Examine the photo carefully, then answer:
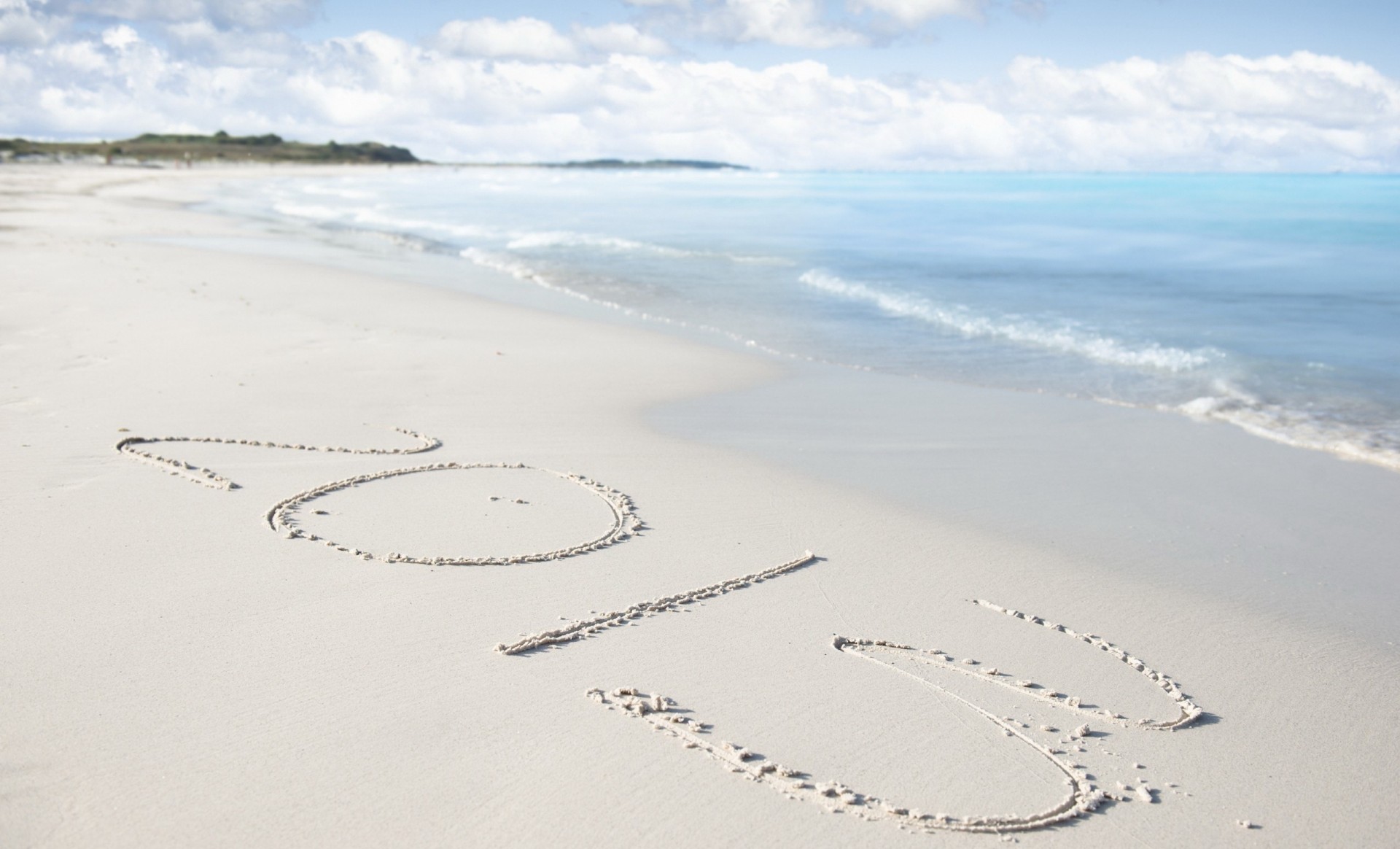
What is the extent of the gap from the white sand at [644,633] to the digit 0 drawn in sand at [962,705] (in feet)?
0.05

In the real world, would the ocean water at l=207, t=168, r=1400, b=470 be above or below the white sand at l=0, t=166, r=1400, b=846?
above

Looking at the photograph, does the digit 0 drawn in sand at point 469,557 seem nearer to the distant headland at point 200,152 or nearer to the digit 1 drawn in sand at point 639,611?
the digit 1 drawn in sand at point 639,611

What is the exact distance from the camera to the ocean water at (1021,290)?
1072cm

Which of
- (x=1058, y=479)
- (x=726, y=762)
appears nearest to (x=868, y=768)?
(x=726, y=762)

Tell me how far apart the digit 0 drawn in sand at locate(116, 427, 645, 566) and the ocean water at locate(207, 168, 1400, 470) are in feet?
18.1

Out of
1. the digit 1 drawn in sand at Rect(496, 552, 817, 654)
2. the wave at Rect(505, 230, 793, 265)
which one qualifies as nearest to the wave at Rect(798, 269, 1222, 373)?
the wave at Rect(505, 230, 793, 265)

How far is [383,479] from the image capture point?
6145mm

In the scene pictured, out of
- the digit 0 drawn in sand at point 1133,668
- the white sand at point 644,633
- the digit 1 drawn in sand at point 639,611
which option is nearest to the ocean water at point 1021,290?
the white sand at point 644,633

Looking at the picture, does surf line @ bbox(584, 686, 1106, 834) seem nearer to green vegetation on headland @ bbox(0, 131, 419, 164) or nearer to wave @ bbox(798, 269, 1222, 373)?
wave @ bbox(798, 269, 1222, 373)

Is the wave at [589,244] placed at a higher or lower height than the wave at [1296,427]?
higher

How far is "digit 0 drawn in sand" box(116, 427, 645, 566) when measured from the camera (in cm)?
501

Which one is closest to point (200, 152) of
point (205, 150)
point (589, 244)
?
point (205, 150)

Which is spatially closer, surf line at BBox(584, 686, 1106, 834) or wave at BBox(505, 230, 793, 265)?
surf line at BBox(584, 686, 1106, 834)

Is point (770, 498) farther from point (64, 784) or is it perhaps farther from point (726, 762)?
point (64, 784)
